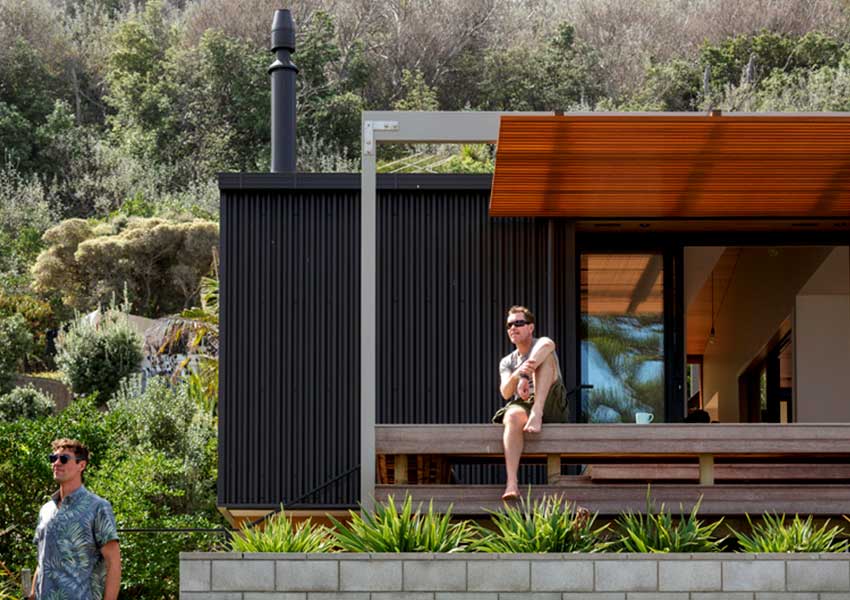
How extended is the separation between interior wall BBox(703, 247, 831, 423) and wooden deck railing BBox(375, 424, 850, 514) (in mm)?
4105

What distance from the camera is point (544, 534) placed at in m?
8.40

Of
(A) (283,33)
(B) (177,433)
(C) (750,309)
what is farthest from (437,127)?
Result: (B) (177,433)

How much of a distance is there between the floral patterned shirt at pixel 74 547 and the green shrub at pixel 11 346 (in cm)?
1953

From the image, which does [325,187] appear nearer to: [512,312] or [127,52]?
[512,312]

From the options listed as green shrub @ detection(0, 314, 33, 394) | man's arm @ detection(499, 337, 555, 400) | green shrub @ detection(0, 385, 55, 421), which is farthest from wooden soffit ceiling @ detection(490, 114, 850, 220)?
green shrub @ detection(0, 314, 33, 394)

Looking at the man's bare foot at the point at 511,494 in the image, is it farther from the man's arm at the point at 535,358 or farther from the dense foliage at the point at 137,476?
the dense foliage at the point at 137,476

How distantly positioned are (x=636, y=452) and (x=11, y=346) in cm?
1947

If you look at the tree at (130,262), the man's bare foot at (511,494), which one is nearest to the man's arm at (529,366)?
the man's bare foot at (511,494)

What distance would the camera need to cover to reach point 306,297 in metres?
11.6

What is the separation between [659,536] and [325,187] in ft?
13.5

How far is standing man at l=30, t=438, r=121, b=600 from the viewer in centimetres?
741

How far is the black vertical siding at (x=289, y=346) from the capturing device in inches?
450

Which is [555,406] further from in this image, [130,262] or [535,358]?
[130,262]

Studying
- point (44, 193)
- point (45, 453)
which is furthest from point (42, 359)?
point (45, 453)
